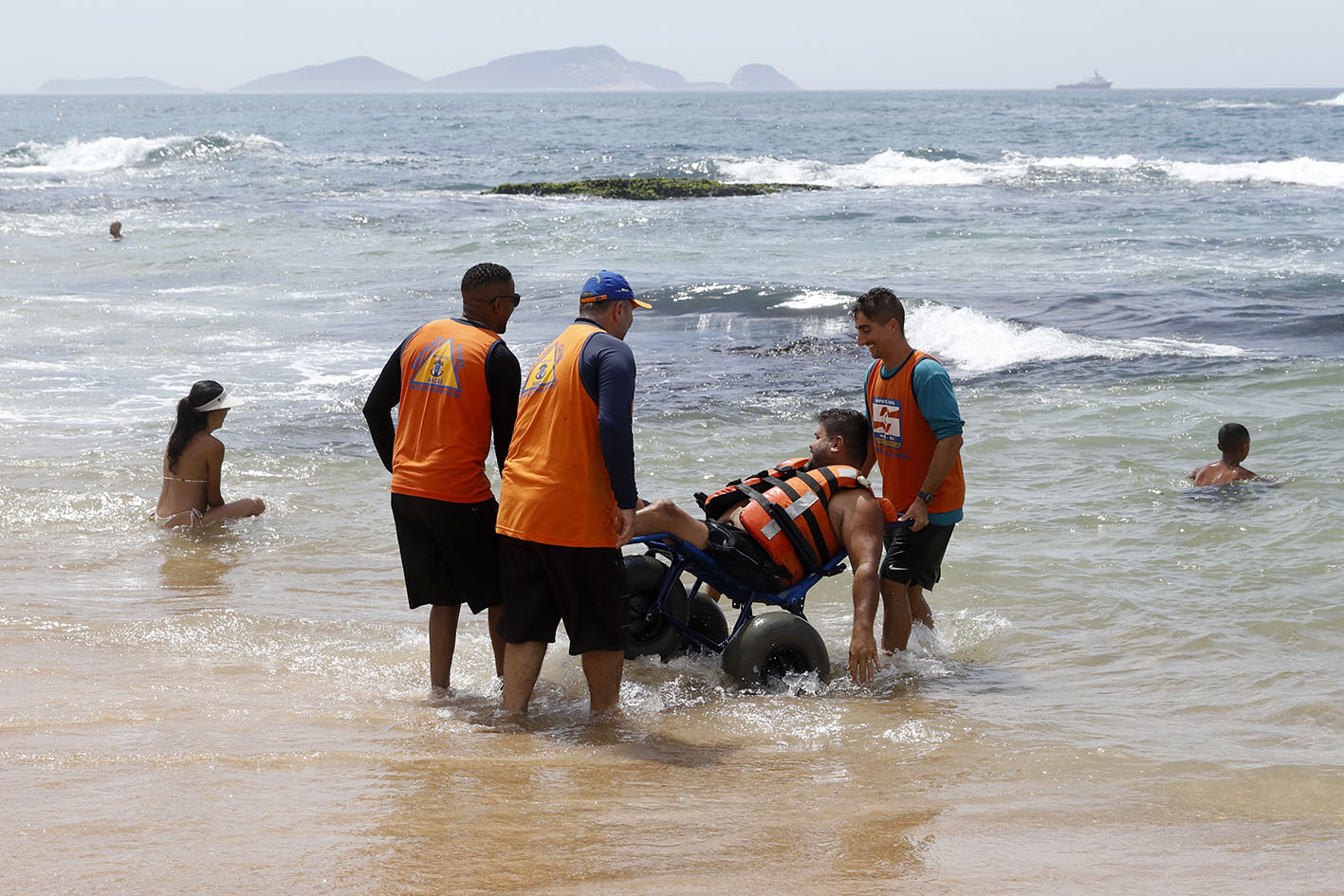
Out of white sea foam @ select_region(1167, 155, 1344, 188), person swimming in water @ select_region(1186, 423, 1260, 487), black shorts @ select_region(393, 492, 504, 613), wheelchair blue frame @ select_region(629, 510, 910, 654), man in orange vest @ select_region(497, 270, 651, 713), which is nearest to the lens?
man in orange vest @ select_region(497, 270, 651, 713)

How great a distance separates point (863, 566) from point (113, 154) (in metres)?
54.8

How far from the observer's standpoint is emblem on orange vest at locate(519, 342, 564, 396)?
4668 millimetres

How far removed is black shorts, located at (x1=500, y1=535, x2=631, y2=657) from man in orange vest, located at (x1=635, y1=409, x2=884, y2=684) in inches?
13.1

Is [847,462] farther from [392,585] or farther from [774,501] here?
[392,585]

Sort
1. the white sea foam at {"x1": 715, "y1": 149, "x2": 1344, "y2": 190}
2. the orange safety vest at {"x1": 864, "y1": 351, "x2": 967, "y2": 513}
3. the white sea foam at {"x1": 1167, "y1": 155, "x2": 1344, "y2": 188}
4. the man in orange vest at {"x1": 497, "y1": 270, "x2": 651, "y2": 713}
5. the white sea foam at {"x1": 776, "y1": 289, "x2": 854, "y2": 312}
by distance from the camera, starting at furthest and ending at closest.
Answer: the white sea foam at {"x1": 715, "y1": 149, "x2": 1344, "y2": 190}
the white sea foam at {"x1": 1167, "y1": 155, "x2": 1344, "y2": 188}
the white sea foam at {"x1": 776, "y1": 289, "x2": 854, "y2": 312}
the orange safety vest at {"x1": 864, "y1": 351, "x2": 967, "y2": 513}
the man in orange vest at {"x1": 497, "y1": 270, "x2": 651, "y2": 713}

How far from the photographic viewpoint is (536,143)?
6431 cm

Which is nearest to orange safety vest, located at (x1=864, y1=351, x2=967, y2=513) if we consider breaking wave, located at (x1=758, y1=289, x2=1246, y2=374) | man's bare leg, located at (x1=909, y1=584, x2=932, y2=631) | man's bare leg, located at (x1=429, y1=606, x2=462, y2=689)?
man's bare leg, located at (x1=909, y1=584, x2=932, y2=631)

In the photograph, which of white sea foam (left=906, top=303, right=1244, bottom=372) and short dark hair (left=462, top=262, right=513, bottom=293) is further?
white sea foam (left=906, top=303, right=1244, bottom=372)

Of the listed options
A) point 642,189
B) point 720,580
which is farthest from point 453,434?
point 642,189

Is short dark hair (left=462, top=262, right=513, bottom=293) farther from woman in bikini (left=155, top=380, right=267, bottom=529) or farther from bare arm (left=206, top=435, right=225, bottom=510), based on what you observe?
bare arm (left=206, top=435, right=225, bottom=510)

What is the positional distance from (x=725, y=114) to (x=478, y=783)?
98.9 metres

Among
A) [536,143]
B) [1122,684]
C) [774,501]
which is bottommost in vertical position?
[1122,684]

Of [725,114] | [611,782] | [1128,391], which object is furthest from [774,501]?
[725,114]

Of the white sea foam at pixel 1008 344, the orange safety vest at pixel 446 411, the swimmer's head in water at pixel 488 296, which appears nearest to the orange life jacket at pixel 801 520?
the orange safety vest at pixel 446 411
